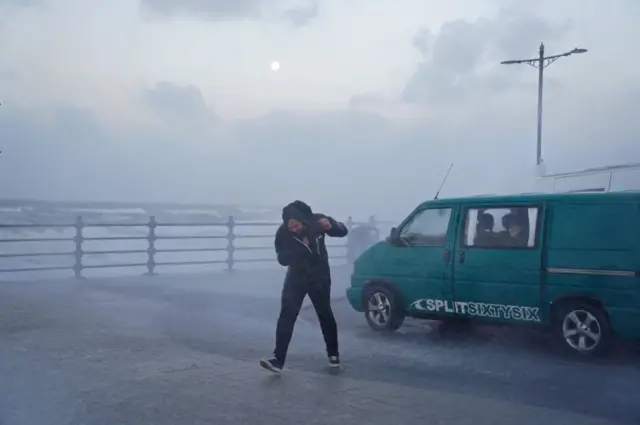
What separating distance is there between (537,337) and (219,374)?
434 cm

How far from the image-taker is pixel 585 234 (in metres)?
7.89

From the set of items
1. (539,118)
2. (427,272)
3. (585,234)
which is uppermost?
(539,118)

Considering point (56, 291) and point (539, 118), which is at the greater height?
point (539, 118)

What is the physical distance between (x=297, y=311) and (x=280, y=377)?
26.8 inches

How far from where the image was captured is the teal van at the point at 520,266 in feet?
25.1

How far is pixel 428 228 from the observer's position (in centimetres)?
952

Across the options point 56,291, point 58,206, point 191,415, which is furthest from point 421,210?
point 58,206

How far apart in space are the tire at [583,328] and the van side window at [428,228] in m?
1.77

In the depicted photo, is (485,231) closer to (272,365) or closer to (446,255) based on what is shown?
(446,255)

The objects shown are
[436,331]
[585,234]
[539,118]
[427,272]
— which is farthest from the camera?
[539,118]

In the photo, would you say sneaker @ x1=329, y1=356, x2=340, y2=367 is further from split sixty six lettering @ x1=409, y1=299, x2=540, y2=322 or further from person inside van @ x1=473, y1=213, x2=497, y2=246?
person inside van @ x1=473, y1=213, x2=497, y2=246

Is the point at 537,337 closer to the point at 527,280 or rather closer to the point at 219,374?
the point at 527,280

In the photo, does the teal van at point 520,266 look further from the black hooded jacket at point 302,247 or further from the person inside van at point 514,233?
the black hooded jacket at point 302,247

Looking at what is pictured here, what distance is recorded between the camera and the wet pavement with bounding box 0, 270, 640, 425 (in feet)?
18.6
